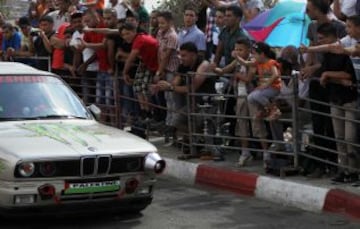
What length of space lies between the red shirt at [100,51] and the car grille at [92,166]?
193 inches

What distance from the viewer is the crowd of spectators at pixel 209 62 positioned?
25.8 ft

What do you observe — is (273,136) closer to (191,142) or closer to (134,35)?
(191,142)

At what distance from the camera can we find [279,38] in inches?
394

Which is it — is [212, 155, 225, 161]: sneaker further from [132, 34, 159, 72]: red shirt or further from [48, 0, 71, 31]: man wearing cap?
[48, 0, 71, 31]: man wearing cap

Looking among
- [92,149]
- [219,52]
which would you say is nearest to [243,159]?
[219,52]

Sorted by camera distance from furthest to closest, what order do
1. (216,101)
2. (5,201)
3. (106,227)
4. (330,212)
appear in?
(216,101) < (330,212) < (106,227) < (5,201)


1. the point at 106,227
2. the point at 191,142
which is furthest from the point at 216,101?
the point at 106,227

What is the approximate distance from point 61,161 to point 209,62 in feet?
14.1

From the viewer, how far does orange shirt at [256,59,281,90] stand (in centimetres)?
871

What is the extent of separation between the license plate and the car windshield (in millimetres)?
1303

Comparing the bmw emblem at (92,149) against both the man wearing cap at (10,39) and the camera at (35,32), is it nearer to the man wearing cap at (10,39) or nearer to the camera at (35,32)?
the camera at (35,32)

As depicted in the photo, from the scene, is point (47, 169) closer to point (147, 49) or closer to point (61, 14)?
point (147, 49)

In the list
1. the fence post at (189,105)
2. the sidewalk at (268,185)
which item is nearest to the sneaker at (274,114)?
the sidewalk at (268,185)

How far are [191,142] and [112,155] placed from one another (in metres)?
3.44
